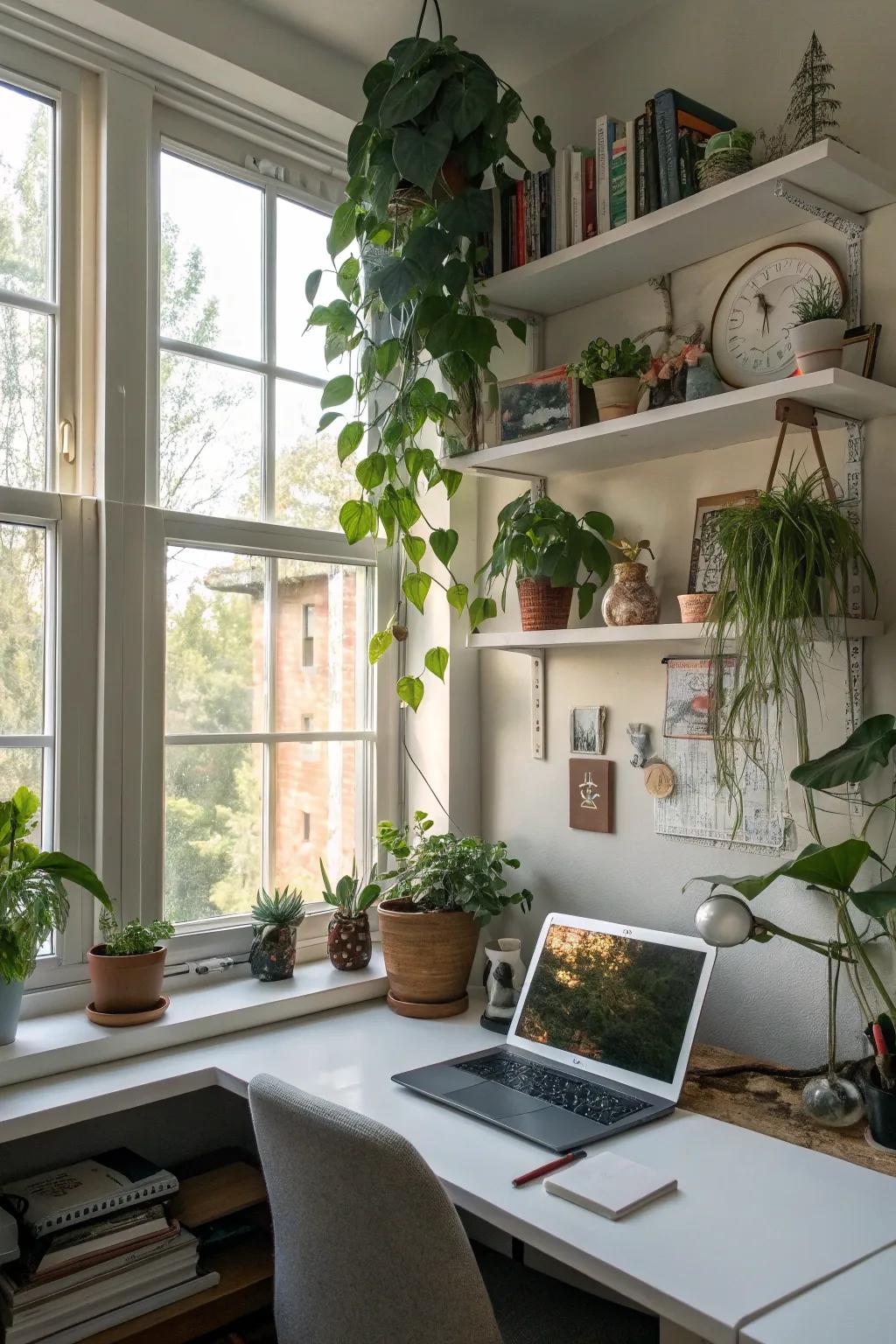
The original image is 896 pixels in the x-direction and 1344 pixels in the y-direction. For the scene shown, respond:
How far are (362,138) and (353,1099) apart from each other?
1747mm

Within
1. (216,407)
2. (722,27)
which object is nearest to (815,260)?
(722,27)

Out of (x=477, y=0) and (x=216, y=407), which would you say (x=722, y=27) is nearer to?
(x=477, y=0)

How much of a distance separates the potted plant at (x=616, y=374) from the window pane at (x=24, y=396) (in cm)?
102

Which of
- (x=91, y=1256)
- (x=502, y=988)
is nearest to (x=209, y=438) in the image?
(x=502, y=988)

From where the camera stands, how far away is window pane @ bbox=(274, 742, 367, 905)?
2.28 m

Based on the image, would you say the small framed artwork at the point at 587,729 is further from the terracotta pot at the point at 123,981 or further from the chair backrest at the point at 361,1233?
the chair backrest at the point at 361,1233

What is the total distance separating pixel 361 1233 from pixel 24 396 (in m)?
1.52

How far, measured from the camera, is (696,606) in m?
1.76

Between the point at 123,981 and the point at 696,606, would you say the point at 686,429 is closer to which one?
the point at 696,606

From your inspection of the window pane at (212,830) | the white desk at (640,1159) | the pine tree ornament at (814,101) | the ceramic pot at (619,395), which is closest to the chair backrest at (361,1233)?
the white desk at (640,1159)

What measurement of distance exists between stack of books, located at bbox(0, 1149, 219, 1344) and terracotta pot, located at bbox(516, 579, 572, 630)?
1.19m

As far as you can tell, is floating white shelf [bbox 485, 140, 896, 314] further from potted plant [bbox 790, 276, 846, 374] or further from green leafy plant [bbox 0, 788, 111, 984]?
green leafy plant [bbox 0, 788, 111, 984]

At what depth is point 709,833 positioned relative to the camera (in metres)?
1.92

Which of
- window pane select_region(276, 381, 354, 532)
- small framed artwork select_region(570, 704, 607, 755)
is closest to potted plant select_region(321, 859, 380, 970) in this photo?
small framed artwork select_region(570, 704, 607, 755)
